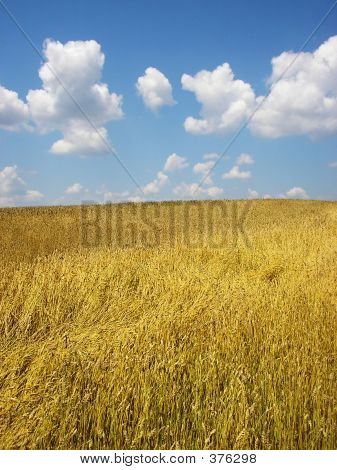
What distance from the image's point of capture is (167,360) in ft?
11.4

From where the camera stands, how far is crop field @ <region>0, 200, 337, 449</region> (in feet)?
8.79

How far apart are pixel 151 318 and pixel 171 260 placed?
382 cm

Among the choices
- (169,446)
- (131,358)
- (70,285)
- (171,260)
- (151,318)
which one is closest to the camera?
(169,446)

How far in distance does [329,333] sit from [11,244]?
13355 mm

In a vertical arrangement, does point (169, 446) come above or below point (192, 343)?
below

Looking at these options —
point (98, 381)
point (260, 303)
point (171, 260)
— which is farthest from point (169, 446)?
point (171, 260)

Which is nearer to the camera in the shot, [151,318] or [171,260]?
[151,318]

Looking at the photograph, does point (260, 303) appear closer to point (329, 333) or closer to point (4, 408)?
point (329, 333)

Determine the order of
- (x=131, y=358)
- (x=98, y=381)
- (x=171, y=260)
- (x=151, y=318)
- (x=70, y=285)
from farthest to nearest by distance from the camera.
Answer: (x=171, y=260)
(x=70, y=285)
(x=151, y=318)
(x=131, y=358)
(x=98, y=381)

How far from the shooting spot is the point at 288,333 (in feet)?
13.5

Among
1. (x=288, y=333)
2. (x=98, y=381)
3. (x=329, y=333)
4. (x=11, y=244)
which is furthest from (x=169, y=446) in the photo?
(x=11, y=244)

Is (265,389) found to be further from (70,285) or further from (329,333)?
(70,285)

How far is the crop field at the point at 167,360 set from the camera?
8.79ft

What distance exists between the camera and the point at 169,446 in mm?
2635
